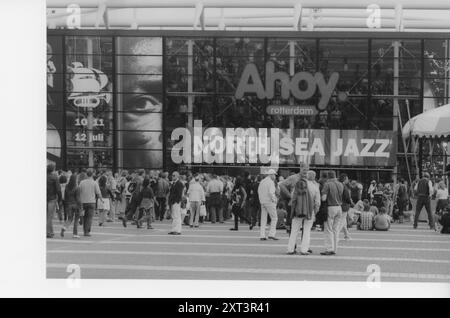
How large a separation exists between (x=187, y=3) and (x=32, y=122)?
25.4ft

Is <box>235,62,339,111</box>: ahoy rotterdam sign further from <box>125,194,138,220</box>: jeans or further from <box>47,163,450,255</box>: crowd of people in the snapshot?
<box>125,194,138,220</box>: jeans

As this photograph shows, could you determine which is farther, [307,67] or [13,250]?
[307,67]

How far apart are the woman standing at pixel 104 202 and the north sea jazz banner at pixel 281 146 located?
8.71ft

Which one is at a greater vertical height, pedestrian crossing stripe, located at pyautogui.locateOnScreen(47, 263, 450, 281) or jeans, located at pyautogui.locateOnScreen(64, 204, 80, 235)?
jeans, located at pyautogui.locateOnScreen(64, 204, 80, 235)

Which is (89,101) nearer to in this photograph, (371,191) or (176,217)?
(371,191)

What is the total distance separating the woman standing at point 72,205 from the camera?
51.1 feet

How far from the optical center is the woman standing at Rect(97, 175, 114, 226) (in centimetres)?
1787

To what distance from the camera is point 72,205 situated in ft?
51.8

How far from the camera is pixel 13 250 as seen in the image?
31.6 feet

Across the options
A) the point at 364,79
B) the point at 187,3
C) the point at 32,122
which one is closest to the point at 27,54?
the point at 32,122

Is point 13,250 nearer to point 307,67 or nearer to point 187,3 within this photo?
point 187,3

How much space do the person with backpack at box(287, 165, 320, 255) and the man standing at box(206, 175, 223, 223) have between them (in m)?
6.45

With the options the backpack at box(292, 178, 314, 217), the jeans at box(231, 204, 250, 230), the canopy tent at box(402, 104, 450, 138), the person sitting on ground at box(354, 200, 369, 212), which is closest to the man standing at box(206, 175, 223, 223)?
the jeans at box(231, 204, 250, 230)
